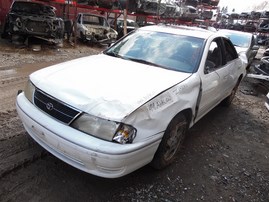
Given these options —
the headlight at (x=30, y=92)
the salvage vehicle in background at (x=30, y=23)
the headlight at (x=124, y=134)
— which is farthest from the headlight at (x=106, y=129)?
the salvage vehicle in background at (x=30, y=23)

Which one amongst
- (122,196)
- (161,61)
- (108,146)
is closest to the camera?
(108,146)

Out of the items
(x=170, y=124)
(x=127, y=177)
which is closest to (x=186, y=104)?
(x=170, y=124)

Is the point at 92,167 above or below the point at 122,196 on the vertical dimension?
above

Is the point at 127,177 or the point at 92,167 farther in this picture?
the point at 127,177

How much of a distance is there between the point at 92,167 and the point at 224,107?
405cm

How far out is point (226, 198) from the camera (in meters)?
2.70

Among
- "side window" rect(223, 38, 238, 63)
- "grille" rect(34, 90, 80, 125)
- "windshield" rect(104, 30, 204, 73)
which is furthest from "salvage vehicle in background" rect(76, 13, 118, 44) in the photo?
"grille" rect(34, 90, 80, 125)

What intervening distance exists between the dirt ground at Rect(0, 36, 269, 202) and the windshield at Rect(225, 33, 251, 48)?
5312 millimetres

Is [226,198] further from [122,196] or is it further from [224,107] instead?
[224,107]

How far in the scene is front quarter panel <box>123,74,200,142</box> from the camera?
88.1 inches

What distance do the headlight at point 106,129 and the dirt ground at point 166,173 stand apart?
0.67 meters

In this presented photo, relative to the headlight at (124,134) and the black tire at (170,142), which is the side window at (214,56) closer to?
the black tire at (170,142)

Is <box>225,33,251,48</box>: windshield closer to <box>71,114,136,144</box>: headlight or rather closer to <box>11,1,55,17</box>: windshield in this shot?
<box>11,1,55,17</box>: windshield

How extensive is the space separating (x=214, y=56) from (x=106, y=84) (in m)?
1.90
